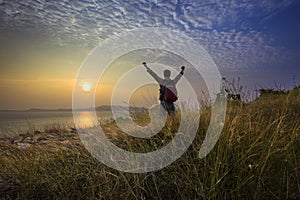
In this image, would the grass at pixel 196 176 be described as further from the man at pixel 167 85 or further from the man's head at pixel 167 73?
the man's head at pixel 167 73

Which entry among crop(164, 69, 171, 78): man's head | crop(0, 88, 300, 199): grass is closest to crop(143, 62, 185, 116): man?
crop(164, 69, 171, 78): man's head

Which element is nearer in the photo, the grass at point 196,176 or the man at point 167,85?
the grass at point 196,176

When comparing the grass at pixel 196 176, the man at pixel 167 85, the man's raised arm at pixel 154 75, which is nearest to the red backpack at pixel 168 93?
the man at pixel 167 85

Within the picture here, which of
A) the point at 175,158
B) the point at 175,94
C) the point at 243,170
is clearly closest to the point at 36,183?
the point at 175,158

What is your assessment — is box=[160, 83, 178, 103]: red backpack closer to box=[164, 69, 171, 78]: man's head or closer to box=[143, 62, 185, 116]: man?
box=[143, 62, 185, 116]: man

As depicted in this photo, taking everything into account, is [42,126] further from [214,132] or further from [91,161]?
[214,132]

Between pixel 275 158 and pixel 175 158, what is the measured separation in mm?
1267

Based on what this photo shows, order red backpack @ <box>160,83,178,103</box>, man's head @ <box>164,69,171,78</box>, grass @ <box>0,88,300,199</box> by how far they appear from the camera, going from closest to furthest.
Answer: grass @ <box>0,88,300,199</box>
red backpack @ <box>160,83,178,103</box>
man's head @ <box>164,69,171,78</box>

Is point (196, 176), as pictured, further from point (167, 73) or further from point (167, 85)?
point (167, 73)

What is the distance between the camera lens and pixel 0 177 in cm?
411

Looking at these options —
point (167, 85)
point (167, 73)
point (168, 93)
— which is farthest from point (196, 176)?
point (167, 73)

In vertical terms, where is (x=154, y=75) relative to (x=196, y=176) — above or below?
above

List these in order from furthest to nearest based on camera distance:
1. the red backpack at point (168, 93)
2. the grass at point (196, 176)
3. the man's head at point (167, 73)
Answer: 1. the man's head at point (167, 73)
2. the red backpack at point (168, 93)
3. the grass at point (196, 176)

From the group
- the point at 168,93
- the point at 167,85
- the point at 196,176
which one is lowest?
the point at 196,176
